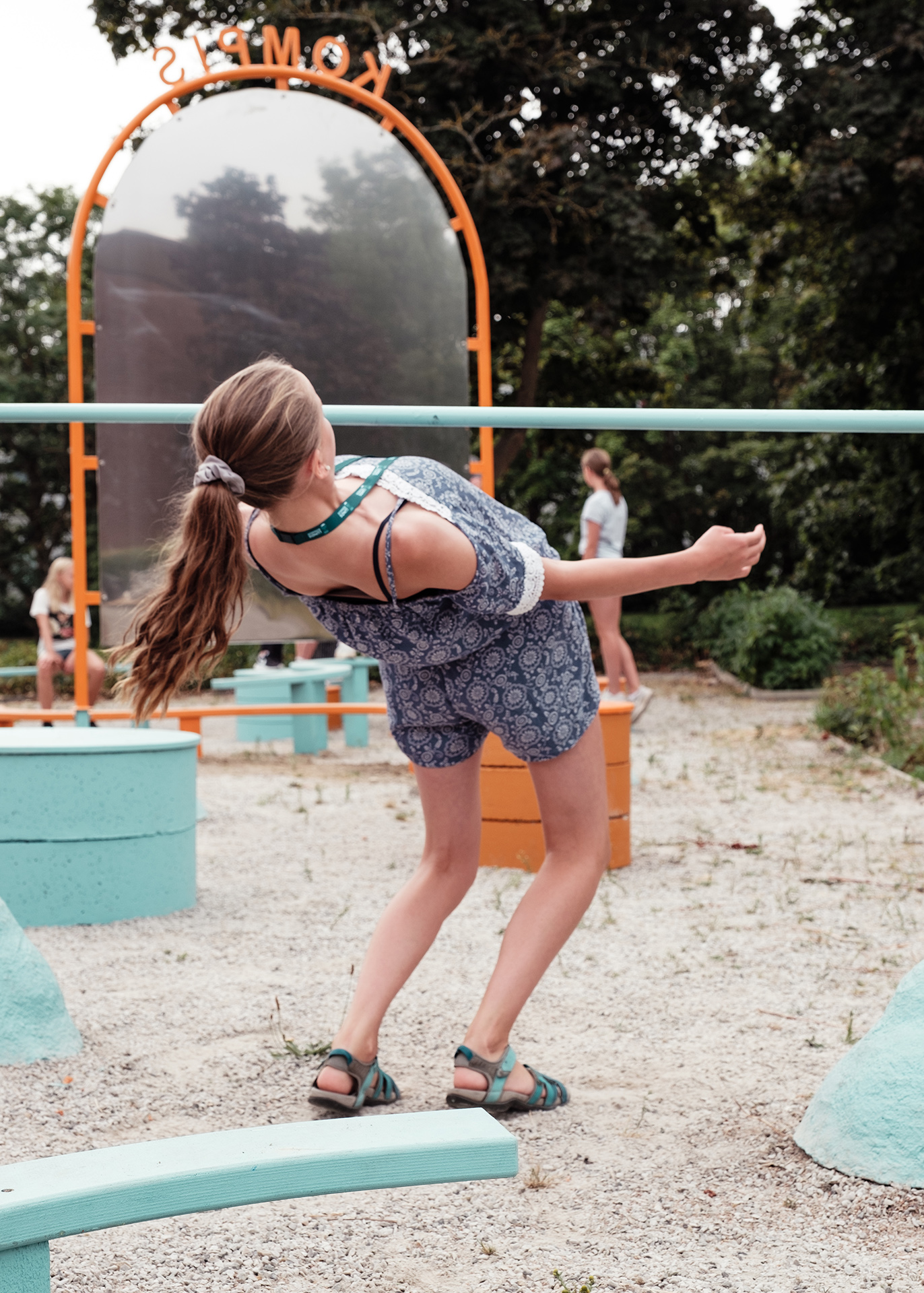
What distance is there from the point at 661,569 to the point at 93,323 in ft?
14.0

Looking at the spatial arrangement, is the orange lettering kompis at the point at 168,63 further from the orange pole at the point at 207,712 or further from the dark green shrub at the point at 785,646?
the dark green shrub at the point at 785,646

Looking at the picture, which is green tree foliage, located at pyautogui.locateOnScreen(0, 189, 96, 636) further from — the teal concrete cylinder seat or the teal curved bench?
the teal curved bench

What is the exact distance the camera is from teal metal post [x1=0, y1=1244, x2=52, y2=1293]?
3.78ft

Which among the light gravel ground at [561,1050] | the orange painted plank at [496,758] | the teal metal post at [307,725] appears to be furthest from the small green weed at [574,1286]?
the teal metal post at [307,725]

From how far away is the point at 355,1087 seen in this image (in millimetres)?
2199

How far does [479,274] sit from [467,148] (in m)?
5.68

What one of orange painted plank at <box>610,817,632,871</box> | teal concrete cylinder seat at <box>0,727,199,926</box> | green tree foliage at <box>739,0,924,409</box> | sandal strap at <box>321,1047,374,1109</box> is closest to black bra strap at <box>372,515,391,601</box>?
sandal strap at <box>321,1047,374,1109</box>

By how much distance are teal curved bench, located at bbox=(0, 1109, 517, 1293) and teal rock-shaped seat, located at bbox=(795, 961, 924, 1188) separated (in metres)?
0.89

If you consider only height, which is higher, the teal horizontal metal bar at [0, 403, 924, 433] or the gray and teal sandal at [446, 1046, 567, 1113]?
the teal horizontal metal bar at [0, 403, 924, 433]

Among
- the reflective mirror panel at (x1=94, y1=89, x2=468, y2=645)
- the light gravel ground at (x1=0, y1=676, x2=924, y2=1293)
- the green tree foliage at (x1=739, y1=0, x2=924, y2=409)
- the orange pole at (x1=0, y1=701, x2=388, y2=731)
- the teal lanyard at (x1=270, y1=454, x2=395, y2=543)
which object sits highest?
the green tree foliage at (x1=739, y1=0, x2=924, y2=409)

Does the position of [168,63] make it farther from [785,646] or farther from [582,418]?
[785,646]

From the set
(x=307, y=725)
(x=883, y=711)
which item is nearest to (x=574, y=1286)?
(x=883, y=711)

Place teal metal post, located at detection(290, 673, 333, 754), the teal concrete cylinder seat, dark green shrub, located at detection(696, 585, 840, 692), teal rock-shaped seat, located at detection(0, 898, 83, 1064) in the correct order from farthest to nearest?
dark green shrub, located at detection(696, 585, 840, 692) < teal metal post, located at detection(290, 673, 333, 754) < the teal concrete cylinder seat < teal rock-shaped seat, located at detection(0, 898, 83, 1064)

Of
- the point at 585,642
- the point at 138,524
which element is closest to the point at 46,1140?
the point at 585,642
